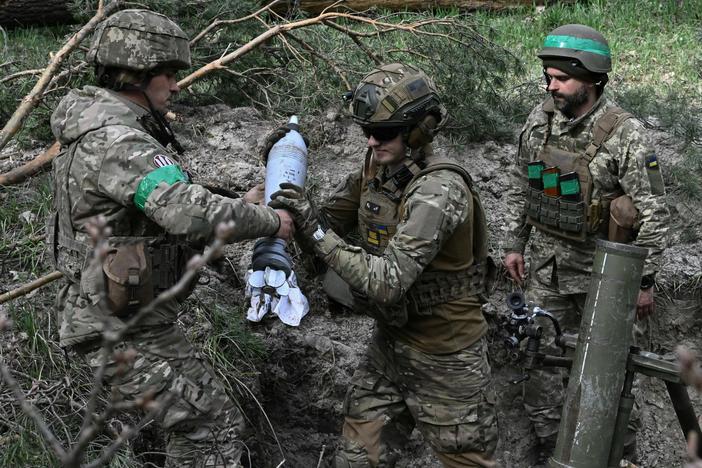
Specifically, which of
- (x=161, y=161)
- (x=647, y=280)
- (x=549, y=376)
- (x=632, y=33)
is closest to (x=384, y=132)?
(x=161, y=161)

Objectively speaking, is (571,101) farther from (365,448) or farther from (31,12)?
(31,12)

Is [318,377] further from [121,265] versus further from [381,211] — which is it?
[121,265]

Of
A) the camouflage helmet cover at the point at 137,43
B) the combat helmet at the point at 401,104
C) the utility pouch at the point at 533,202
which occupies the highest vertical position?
the camouflage helmet cover at the point at 137,43

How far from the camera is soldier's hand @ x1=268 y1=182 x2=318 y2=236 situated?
12.3ft

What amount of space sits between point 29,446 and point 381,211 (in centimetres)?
197

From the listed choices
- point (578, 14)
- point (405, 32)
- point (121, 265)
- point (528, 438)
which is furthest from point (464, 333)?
point (578, 14)

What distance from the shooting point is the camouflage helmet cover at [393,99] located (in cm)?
375

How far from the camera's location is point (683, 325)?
5.98 m

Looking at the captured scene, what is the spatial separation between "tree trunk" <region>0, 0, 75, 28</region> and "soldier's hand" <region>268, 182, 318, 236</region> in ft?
16.3

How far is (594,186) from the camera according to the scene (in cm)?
471

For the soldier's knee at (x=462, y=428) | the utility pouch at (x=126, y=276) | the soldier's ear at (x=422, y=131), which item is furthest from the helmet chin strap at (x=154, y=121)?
the soldier's knee at (x=462, y=428)

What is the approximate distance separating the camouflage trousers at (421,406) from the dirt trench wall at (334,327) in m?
1.07

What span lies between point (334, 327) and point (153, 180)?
93.3 inches

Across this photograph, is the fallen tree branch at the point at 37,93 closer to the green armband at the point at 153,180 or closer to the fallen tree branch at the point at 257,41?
the fallen tree branch at the point at 257,41
